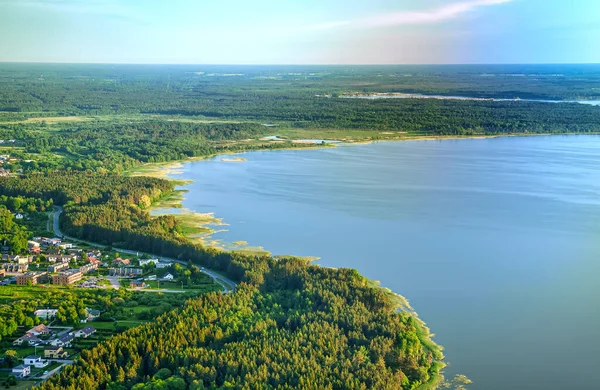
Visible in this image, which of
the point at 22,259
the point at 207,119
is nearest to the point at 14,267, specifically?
the point at 22,259

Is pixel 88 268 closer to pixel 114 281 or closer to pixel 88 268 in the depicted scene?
pixel 88 268

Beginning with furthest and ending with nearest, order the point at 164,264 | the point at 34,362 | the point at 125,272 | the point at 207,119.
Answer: the point at 207,119 → the point at 164,264 → the point at 125,272 → the point at 34,362

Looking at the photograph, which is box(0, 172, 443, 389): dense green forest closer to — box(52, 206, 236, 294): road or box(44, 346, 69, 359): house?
box(52, 206, 236, 294): road

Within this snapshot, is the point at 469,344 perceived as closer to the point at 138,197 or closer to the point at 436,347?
the point at 436,347

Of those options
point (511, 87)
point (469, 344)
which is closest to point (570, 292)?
point (469, 344)

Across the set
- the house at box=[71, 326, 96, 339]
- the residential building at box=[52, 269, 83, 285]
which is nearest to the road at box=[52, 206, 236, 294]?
the residential building at box=[52, 269, 83, 285]
